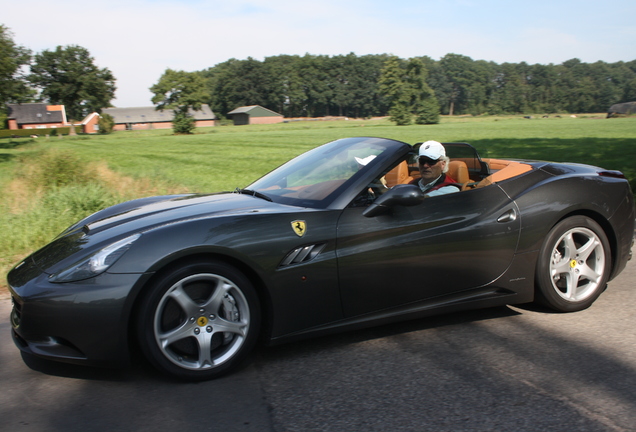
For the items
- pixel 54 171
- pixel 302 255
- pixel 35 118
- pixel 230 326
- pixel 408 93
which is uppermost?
pixel 408 93

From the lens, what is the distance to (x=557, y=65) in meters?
145

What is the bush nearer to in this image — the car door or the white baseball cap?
the white baseball cap

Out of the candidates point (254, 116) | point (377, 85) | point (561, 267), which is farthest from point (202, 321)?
point (377, 85)

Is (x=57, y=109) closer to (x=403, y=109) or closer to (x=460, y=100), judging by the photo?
(x=403, y=109)

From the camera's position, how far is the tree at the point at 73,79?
9231cm

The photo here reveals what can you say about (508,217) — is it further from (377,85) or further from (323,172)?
(377,85)

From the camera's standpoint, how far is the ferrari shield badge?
346cm

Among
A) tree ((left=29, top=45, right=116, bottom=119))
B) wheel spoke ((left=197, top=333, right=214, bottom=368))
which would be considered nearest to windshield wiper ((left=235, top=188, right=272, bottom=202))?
wheel spoke ((left=197, top=333, right=214, bottom=368))

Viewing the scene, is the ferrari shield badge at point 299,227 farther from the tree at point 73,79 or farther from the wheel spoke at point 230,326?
the tree at point 73,79

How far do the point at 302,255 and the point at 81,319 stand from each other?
125 centimetres

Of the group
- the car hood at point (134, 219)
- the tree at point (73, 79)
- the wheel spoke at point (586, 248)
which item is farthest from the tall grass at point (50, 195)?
the tree at point (73, 79)

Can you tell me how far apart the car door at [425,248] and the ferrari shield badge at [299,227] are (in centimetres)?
22

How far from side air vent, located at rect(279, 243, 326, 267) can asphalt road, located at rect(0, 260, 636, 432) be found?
635mm

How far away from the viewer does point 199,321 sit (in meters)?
3.27
